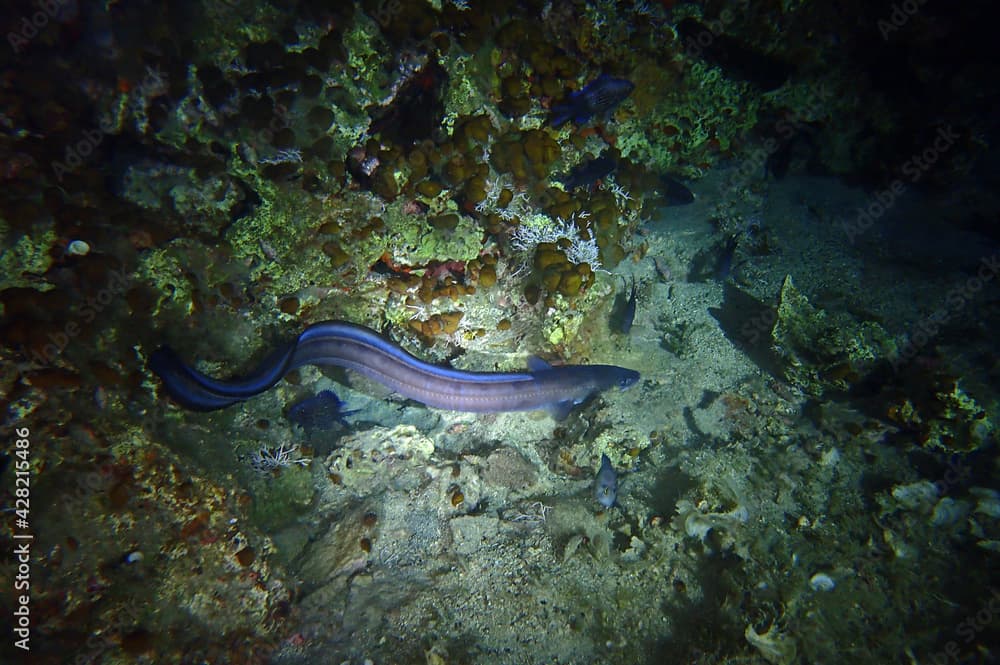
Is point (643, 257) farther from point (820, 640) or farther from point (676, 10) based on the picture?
point (820, 640)

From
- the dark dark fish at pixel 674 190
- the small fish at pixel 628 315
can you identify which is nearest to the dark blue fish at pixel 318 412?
the small fish at pixel 628 315

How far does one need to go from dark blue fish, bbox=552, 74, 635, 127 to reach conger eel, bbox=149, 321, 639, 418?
2929 mm

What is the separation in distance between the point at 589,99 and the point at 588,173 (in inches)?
31.7

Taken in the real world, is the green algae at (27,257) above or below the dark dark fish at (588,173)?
above

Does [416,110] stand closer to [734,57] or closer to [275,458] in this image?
[275,458]

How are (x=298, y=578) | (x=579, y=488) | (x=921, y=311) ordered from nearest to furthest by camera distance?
(x=298, y=578)
(x=579, y=488)
(x=921, y=311)

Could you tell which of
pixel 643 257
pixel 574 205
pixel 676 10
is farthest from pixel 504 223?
pixel 676 10

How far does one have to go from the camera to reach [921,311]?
5109 millimetres

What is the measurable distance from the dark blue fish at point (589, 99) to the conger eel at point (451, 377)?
2929 mm

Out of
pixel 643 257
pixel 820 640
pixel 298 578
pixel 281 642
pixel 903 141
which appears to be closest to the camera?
pixel 820 640

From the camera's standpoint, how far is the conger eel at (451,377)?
4672mm

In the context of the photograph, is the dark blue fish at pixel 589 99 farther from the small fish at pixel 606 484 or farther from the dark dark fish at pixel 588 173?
the small fish at pixel 606 484

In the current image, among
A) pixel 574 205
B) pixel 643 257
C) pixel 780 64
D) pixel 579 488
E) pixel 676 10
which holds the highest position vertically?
pixel 676 10

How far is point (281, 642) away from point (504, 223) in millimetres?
4332
